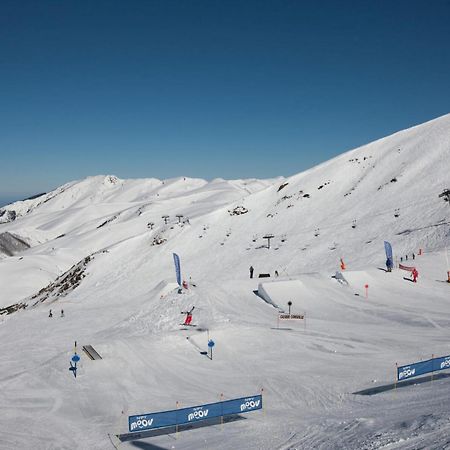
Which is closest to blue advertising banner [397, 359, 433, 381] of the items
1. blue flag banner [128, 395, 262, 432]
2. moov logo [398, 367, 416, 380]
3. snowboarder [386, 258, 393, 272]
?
moov logo [398, 367, 416, 380]

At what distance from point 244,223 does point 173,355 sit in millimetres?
46358

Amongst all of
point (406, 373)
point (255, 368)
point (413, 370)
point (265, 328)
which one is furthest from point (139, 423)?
point (265, 328)

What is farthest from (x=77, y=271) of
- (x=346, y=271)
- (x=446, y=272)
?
(x=446, y=272)

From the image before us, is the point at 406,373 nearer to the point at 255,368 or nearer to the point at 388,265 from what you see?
the point at 255,368

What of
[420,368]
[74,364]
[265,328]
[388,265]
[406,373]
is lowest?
[406,373]

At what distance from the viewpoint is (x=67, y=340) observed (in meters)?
30.4

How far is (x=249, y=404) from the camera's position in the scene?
49.5 feet

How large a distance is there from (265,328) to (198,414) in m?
12.1

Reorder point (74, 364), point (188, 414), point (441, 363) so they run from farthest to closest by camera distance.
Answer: point (74, 364)
point (441, 363)
point (188, 414)

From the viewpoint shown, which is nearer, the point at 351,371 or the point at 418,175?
the point at 351,371

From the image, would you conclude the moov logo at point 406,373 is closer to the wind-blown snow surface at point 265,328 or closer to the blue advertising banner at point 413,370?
the blue advertising banner at point 413,370

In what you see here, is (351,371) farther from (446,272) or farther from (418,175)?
(418,175)

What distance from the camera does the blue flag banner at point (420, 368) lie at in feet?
54.0

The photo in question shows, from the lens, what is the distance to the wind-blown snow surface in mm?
14758
